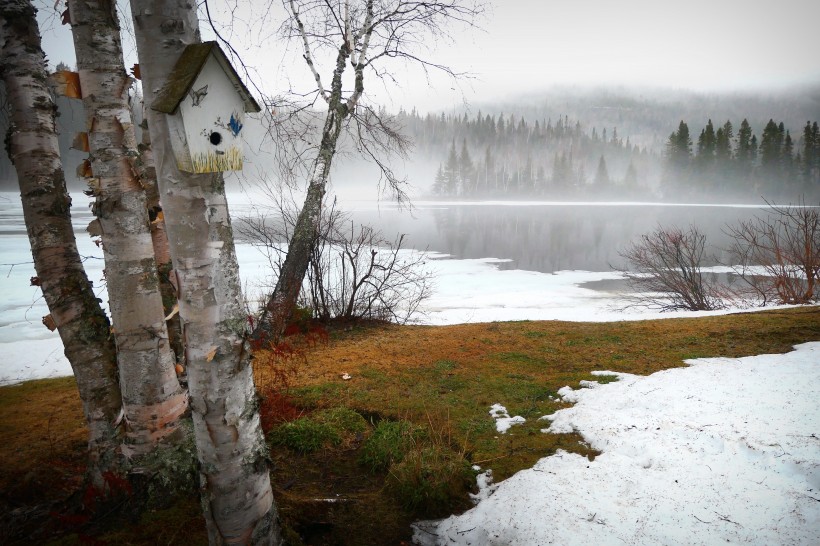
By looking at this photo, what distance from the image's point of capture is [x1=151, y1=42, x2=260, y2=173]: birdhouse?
4.91 ft

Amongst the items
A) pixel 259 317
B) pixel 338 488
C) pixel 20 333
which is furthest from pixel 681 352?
pixel 20 333

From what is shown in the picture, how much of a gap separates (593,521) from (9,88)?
Result: 414 cm

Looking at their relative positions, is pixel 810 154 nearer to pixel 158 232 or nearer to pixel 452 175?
pixel 452 175

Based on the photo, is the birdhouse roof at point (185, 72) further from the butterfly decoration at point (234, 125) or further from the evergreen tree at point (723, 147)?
the evergreen tree at point (723, 147)

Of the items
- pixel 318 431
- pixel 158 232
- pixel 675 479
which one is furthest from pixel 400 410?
pixel 158 232

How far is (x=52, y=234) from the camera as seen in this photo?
2.52 m

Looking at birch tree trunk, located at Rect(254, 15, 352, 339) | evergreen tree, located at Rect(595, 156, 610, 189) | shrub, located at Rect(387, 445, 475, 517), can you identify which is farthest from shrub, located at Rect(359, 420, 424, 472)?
evergreen tree, located at Rect(595, 156, 610, 189)

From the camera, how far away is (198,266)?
1.64 meters

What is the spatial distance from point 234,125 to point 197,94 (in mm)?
179

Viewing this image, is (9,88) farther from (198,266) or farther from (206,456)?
(206,456)

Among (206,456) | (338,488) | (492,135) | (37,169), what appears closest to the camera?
(206,456)

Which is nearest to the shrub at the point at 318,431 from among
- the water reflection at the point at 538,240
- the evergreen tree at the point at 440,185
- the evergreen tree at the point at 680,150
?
the water reflection at the point at 538,240

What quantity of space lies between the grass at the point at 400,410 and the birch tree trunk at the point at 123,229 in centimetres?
68

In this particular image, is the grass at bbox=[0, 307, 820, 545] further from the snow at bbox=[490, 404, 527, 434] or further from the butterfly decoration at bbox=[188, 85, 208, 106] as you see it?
the butterfly decoration at bbox=[188, 85, 208, 106]
